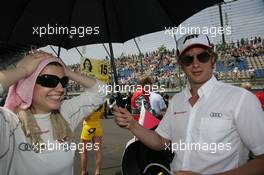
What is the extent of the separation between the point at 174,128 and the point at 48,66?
3.43 ft

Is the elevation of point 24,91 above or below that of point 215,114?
above

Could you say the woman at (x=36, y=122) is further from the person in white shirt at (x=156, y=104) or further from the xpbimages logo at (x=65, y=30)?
the person in white shirt at (x=156, y=104)

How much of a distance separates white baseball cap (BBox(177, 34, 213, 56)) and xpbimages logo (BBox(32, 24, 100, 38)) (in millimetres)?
992

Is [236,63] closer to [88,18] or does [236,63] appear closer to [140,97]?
[140,97]

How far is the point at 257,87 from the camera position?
1436cm

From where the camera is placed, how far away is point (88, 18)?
3.17m

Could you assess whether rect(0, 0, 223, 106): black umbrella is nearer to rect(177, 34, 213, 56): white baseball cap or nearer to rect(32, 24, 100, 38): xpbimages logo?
rect(32, 24, 100, 38): xpbimages logo

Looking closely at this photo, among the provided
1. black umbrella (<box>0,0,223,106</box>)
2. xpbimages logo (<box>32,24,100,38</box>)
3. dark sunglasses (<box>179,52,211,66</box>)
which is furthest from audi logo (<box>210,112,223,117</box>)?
xpbimages logo (<box>32,24,100,38</box>)

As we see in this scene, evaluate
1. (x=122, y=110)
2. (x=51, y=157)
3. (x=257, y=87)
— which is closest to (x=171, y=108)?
(x=122, y=110)

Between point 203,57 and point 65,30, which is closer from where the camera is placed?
point 203,57

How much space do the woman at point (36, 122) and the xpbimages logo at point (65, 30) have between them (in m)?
0.71

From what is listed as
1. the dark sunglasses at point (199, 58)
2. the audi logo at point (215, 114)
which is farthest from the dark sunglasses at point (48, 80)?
the audi logo at point (215, 114)

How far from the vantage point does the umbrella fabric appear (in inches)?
118

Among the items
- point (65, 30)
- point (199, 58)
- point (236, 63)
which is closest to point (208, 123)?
point (199, 58)
